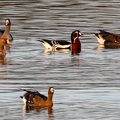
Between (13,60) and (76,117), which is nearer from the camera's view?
(76,117)

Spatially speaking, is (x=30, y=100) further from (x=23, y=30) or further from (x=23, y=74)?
(x=23, y=30)

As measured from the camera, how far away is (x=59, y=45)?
26.6 meters

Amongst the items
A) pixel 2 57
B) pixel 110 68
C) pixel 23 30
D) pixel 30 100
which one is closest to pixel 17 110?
pixel 30 100

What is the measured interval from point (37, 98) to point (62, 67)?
5.38 metres

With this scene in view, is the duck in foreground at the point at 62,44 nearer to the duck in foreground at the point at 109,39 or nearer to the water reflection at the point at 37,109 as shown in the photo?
the duck in foreground at the point at 109,39

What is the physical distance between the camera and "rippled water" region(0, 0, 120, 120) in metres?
16.5

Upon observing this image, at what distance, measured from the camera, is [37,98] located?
17094 mm

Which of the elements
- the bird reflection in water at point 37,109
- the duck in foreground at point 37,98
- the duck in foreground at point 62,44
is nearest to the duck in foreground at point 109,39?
the duck in foreground at point 62,44

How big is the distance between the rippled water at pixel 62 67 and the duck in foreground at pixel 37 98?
0.19 metres

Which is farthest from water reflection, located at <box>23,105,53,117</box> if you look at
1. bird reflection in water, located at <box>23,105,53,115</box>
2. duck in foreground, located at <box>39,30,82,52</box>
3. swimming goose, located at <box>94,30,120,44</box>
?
swimming goose, located at <box>94,30,120,44</box>

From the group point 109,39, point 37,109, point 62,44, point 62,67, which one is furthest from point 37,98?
point 109,39

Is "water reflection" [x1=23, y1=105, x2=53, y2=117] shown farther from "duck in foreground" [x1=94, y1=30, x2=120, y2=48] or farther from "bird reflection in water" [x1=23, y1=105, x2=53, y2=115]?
"duck in foreground" [x1=94, y1=30, x2=120, y2=48]

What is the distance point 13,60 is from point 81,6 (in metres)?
17.1

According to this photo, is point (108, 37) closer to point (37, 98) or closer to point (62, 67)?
point (62, 67)
